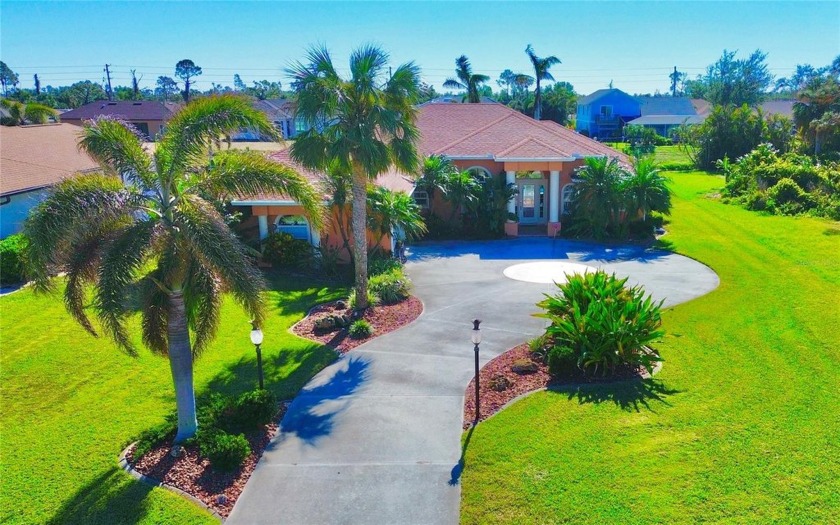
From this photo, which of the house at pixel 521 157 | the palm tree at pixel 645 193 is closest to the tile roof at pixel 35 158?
the house at pixel 521 157

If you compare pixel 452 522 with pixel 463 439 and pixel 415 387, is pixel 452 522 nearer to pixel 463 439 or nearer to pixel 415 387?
pixel 463 439

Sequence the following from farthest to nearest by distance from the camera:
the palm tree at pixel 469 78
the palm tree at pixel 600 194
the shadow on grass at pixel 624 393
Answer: the palm tree at pixel 469 78 → the palm tree at pixel 600 194 → the shadow on grass at pixel 624 393

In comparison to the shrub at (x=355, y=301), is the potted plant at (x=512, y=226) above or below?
above

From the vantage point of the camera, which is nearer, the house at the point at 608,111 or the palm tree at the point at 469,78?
the palm tree at the point at 469,78

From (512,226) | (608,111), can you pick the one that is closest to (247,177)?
(512,226)

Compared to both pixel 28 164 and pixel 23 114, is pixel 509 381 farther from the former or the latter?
pixel 23 114

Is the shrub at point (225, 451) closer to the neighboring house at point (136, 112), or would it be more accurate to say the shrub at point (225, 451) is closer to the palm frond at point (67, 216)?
the palm frond at point (67, 216)

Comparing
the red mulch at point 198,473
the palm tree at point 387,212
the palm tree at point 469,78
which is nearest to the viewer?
the red mulch at point 198,473

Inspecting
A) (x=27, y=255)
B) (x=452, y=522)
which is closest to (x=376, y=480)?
(x=452, y=522)
